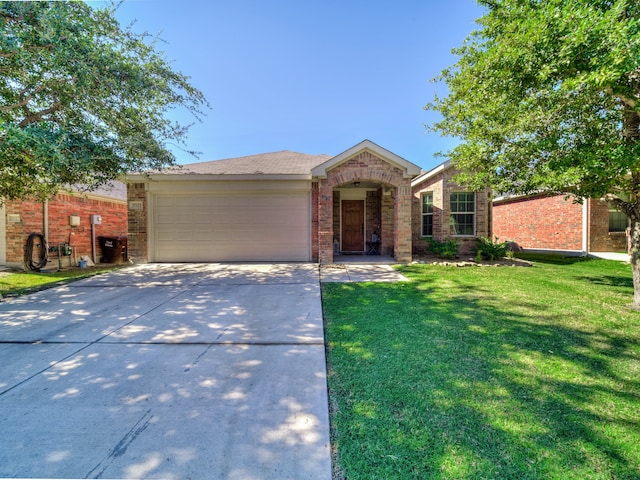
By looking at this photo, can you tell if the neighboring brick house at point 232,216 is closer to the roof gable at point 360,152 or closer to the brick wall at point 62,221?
the roof gable at point 360,152

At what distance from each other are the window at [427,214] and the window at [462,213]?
2.86ft

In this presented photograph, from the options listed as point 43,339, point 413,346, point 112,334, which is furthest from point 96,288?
point 413,346

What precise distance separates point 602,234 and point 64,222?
2260cm

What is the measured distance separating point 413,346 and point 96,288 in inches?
287

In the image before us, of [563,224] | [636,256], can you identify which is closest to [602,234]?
[563,224]

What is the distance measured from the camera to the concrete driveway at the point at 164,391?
1816 mm

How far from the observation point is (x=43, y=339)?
12.1ft

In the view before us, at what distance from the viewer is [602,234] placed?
11.7 metres

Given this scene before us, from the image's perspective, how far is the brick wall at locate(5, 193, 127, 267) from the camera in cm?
929

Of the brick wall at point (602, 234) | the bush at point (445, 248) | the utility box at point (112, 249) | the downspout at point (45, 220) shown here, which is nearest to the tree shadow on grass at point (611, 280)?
the bush at point (445, 248)

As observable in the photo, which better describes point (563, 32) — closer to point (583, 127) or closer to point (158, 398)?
point (583, 127)

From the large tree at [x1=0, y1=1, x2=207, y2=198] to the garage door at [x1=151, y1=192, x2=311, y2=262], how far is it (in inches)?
119

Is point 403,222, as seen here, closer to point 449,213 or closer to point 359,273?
point 359,273

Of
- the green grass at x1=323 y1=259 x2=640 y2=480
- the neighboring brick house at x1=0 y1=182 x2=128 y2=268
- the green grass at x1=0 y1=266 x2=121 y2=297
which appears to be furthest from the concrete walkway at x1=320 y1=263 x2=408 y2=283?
the green grass at x1=0 y1=266 x2=121 y2=297
